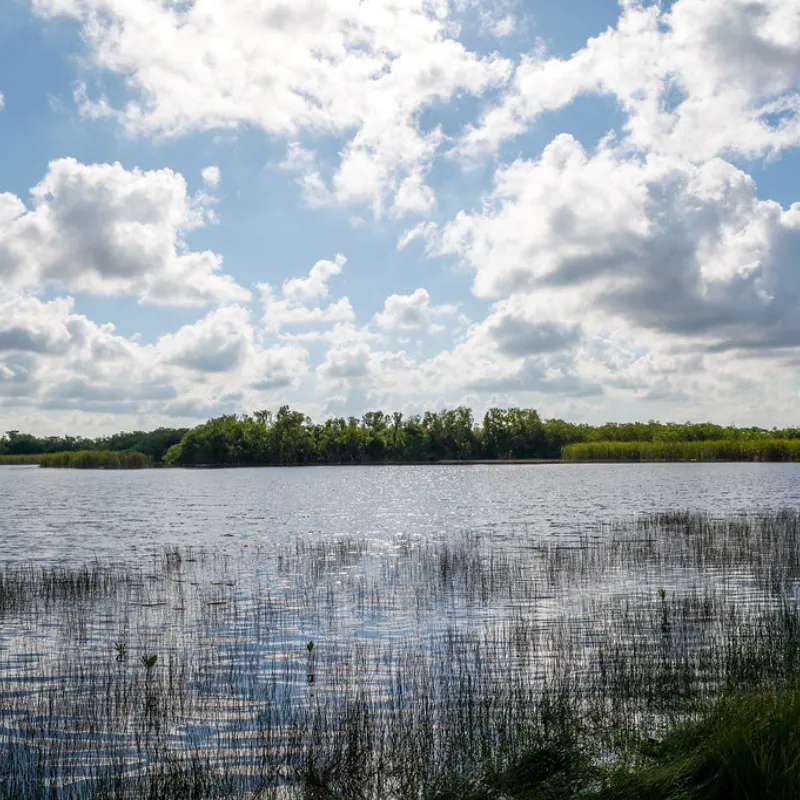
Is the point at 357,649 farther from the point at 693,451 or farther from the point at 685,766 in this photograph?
the point at 693,451

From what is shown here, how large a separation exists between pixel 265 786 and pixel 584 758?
378 centimetres

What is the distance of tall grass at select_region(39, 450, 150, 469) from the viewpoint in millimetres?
181163

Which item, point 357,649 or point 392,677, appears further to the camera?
point 357,649

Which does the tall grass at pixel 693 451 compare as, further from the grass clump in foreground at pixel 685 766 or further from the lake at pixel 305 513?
the grass clump in foreground at pixel 685 766

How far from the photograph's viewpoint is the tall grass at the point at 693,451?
157 meters

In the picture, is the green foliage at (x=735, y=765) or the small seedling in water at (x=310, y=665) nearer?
the green foliage at (x=735, y=765)

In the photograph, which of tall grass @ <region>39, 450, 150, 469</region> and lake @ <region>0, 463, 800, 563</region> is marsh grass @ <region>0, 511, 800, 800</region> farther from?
tall grass @ <region>39, 450, 150, 469</region>

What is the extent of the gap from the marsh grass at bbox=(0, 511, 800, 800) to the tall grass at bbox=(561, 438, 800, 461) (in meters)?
145

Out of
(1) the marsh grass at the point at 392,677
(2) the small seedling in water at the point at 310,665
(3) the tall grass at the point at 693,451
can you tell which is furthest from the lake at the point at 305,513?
(3) the tall grass at the point at 693,451

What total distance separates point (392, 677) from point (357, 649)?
248 centimetres

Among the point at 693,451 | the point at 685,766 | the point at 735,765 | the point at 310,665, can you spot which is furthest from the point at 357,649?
the point at 693,451

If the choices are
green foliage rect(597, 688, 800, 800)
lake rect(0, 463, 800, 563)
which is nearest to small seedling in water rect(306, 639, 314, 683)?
green foliage rect(597, 688, 800, 800)

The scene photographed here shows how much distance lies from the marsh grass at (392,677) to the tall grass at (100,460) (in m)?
164

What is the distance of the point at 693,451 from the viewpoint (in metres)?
174
